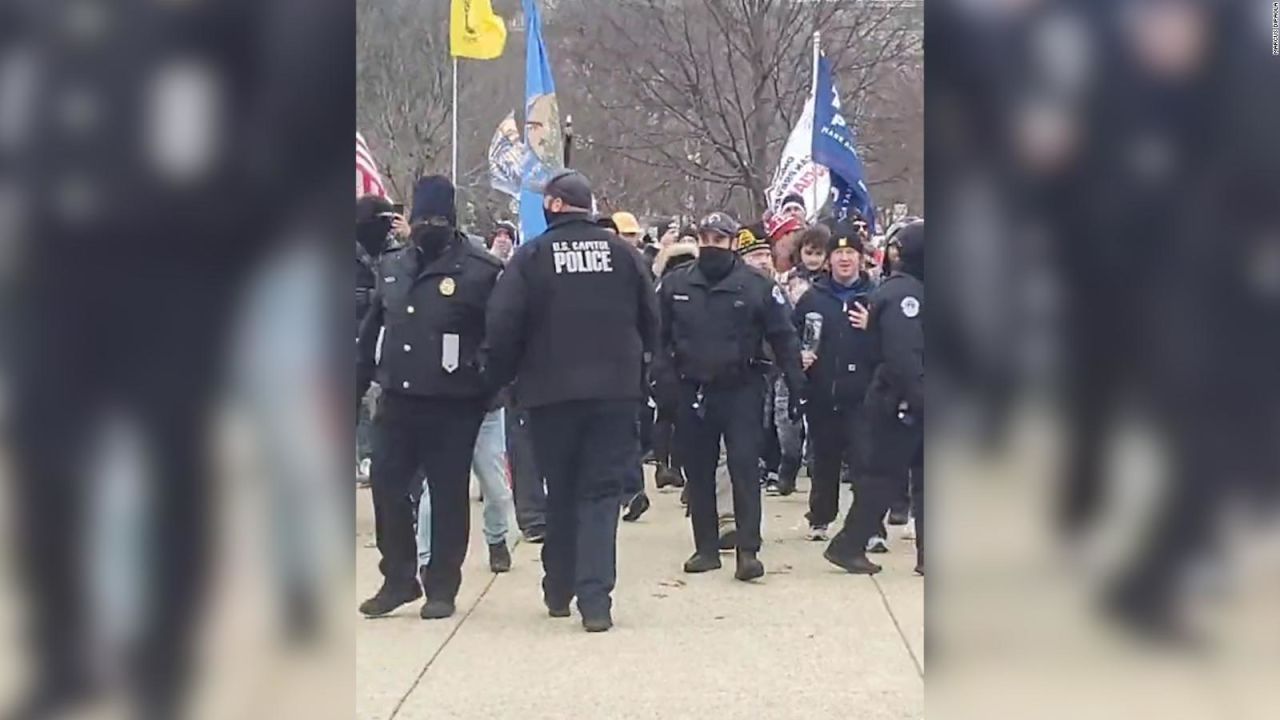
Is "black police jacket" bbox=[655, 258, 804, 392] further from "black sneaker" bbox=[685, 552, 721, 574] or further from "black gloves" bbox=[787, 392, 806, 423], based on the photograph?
"black sneaker" bbox=[685, 552, 721, 574]

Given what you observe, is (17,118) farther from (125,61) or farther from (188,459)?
(188,459)

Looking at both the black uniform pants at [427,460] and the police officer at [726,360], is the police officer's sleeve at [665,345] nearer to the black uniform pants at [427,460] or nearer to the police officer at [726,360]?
the police officer at [726,360]

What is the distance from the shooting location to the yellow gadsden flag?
39.8 ft

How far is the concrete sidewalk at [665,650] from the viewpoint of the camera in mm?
5922

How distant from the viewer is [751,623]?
7.33 m

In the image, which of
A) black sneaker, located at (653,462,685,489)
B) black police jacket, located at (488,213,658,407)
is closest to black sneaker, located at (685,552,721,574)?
black police jacket, located at (488,213,658,407)

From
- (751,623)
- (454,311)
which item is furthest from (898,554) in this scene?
(454,311)

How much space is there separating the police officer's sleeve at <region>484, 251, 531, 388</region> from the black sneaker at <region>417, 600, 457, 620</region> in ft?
3.78

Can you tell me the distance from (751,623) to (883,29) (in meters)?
16.6

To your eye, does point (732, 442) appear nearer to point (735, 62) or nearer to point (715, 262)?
point (715, 262)

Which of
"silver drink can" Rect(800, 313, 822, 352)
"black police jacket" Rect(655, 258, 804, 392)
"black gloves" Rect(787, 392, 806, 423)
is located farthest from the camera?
"silver drink can" Rect(800, 313, 822, 352)

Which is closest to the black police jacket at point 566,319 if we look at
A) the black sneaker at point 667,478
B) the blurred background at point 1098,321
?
the blurred background at point 1098,321

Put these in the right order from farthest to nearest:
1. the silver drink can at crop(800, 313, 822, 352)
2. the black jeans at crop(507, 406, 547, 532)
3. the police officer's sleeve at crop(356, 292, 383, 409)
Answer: the silver drink can at crop(800, 313, 822, 352), the black jeans at crop(507, 406, 547, 532), the police officer's sleeve at crop(356, 292, 383, 409)

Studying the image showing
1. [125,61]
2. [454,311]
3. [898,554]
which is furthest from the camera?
[898,554]
